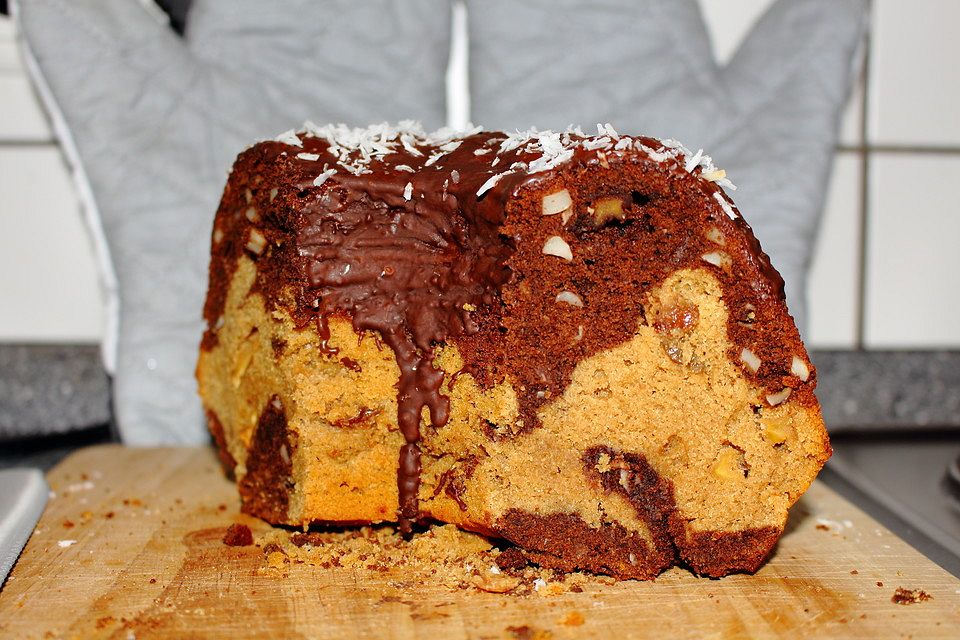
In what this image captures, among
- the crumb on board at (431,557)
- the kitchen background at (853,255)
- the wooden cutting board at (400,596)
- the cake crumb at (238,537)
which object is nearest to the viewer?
the wooden cutting board at (400,596)

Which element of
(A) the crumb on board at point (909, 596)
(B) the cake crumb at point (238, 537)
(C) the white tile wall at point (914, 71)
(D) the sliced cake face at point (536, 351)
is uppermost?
(C) the white tile wall at point (914, 71)

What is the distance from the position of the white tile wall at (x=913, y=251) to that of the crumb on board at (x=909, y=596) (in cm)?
107

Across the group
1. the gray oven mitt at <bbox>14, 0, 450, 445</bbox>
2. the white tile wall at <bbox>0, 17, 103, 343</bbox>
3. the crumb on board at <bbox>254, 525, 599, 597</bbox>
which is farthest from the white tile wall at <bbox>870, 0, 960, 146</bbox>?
the white tile wall at <bbox>0, 17, 103, 343</bbox>

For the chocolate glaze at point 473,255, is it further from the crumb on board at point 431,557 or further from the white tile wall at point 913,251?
the white tile wall at point 913,251

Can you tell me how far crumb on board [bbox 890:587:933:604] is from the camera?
1.06 m

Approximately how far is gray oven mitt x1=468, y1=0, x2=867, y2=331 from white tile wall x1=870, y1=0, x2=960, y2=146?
0.47 ft

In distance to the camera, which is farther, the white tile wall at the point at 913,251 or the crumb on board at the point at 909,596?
the white tile wall at the point at 913,251

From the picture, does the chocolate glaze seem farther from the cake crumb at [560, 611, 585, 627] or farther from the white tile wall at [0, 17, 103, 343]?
the white tile wall at [0, 17, 103, 343]

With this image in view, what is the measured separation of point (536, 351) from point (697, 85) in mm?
954

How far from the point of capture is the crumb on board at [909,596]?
3.49 feet

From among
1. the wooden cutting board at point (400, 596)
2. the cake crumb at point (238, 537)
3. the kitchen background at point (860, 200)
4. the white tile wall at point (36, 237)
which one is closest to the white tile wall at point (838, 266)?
the kitchen background at point (860, 200)

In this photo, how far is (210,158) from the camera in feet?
5.93

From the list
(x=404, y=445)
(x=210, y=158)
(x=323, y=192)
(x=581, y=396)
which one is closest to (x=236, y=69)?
(x=210, y=158)

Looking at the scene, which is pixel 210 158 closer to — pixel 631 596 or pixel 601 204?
pixel 601 204
